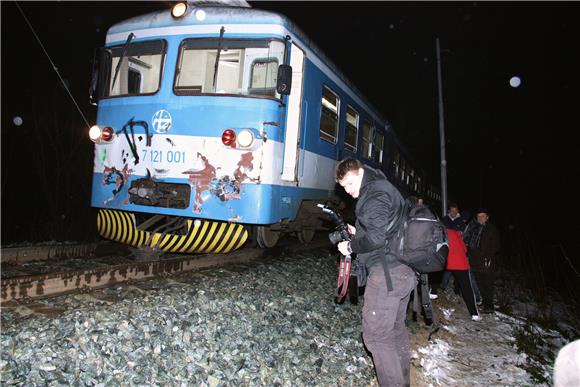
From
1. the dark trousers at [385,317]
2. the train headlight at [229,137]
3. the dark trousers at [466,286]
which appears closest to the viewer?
the dark trousers at [385,317]

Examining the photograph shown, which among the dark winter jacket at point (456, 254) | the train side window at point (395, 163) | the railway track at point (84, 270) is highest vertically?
the train side window at point (395, 163)

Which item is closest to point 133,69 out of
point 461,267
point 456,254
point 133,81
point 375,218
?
point 133,81

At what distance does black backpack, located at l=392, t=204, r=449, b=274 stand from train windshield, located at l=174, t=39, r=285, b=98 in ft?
8.87

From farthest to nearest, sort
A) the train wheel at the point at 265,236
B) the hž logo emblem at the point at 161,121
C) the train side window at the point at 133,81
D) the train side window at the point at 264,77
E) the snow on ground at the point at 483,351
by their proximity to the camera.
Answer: the train wheel at the point at 265,236 → the train side window at the point at 133,81 → the hž logo emblem at the point at 161,121 → the train side window at the point at 264,77 → the snow on ground at the point at 483,351

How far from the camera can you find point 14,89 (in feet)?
46.7

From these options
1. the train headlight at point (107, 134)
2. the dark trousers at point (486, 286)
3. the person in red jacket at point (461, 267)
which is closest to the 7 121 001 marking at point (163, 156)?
the train headlight at point (107, 134)

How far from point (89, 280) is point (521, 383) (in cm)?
464

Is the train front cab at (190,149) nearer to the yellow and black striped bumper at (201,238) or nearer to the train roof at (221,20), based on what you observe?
the yellow and black striped bumper at (201,238)

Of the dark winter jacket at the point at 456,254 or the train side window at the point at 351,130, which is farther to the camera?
the train side window at the point at 351,130

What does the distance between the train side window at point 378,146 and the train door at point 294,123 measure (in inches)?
171

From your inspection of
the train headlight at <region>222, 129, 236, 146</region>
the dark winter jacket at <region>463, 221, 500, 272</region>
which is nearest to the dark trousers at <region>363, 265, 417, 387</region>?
the train headlight at <region>222, 129, 236, 146</region>

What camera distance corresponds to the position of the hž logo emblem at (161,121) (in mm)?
5340

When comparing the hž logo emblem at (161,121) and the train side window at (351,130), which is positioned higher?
the train side window at (351,130)

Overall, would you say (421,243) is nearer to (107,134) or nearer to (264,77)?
(264,77)
